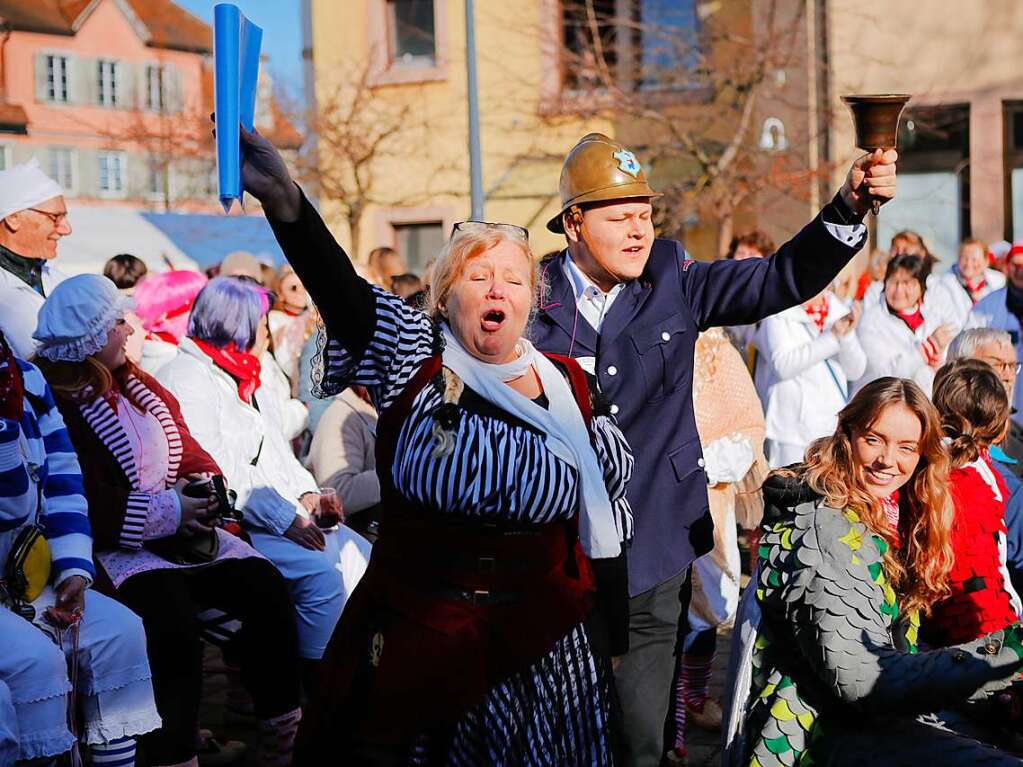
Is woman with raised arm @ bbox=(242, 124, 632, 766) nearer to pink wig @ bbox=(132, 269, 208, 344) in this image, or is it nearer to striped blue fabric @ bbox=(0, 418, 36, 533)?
striped blue fabric @ bbox=(0, 418, 36, 533)

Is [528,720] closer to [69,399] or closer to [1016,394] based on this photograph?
[69,399]

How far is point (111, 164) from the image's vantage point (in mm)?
22156

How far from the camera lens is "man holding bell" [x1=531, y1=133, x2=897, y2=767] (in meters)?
3.87

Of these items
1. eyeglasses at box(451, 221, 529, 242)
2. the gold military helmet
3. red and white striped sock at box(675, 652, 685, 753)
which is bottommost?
red and white striped sock at box(675, 652, 685, 753)

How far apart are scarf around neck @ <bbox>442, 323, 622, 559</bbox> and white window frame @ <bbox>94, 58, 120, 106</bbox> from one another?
19.4 meters

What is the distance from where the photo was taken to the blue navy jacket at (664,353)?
3887 mm

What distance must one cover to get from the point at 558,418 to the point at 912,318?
5.81 meters

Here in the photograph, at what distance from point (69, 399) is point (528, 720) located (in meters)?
2.22

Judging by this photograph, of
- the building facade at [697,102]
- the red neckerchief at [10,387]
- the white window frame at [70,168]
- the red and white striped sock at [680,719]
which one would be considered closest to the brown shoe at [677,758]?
the red and white striped sock at [680,719]

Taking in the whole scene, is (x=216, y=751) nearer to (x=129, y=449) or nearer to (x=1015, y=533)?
(x=129, y=449)

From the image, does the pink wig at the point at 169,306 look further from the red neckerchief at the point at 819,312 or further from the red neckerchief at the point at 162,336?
the red neckerchief at the point at 819,312

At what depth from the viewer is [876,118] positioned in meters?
3.35

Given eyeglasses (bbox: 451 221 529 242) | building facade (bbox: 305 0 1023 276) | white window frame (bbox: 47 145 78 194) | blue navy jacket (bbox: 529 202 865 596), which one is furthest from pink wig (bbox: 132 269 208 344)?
white window frame (bbox: 47 145 78 194)

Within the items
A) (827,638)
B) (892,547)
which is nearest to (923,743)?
(827,638)
